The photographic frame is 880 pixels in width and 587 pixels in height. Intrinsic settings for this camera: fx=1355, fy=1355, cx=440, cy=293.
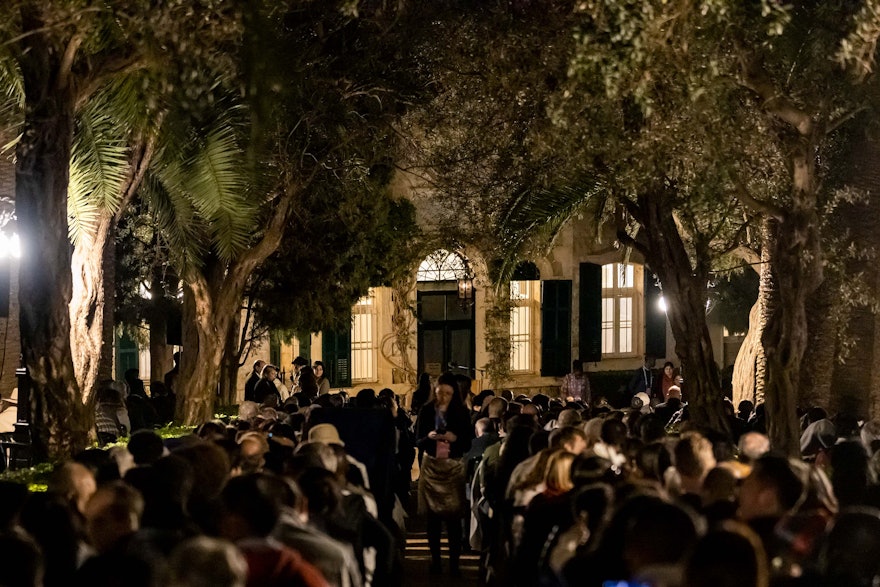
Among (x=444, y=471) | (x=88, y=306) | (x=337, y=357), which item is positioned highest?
(x=88, y=306)

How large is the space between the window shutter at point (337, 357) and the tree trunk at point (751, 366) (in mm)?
10676

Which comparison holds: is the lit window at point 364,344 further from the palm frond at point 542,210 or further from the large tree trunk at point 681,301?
the large tree trunk at point 681,301

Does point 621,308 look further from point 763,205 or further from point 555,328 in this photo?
point 763,205

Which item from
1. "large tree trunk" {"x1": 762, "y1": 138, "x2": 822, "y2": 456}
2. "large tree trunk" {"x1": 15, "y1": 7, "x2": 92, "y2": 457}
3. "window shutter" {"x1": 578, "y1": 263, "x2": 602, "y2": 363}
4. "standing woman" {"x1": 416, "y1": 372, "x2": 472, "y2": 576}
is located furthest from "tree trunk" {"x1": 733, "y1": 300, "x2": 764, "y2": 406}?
"window shutter" {"x1": 578, "y1": 263, "x2": 602, "y2": 363}

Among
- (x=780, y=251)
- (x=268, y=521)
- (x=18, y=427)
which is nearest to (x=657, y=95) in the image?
(x=780, y=251)

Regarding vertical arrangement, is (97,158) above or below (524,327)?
above

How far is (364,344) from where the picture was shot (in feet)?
96.7

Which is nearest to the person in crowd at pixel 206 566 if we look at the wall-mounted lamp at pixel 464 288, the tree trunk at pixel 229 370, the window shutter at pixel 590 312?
the tree trunk at pixel 229 370

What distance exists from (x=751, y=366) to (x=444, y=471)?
835 centimetres

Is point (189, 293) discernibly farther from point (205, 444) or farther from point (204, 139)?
point (205, 444)

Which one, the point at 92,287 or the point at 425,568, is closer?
the point at 425,568

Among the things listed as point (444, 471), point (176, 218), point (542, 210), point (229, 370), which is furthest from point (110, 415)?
point (229, 370)

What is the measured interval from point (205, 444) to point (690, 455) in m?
2.70

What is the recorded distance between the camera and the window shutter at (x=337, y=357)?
2858 cm
